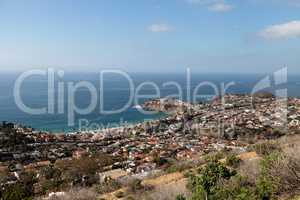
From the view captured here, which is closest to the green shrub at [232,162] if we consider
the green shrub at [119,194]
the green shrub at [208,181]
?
the green shrub at [208,181]

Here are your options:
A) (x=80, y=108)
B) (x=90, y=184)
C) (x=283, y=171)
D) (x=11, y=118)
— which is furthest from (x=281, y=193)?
(x=80, y=108)

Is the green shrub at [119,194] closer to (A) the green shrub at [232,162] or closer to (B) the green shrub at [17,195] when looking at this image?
(B) the green shrub at [17,195]

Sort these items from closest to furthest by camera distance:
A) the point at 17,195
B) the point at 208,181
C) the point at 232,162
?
the point at 208,181 → the point at 232,162 → the point at 17,195

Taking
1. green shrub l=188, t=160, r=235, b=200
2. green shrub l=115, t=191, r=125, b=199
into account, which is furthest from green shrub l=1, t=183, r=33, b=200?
green shrub l=188, t=160, r=235, b=200

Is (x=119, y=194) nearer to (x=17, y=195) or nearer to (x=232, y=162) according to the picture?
(x=232, y=162)

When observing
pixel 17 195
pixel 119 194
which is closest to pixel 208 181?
pixel 119 194

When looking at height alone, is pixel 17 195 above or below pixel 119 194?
below

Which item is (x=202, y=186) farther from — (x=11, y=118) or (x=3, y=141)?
(x=11, y=118)

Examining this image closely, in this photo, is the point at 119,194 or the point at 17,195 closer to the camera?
the point at 119,194

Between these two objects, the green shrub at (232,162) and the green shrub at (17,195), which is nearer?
the green shrub at (232,162)

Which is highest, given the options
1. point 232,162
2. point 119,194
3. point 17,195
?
point 232,162

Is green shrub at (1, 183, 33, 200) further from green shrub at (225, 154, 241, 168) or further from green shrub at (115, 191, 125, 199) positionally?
green shrub at (225, 154, 241, 168)
